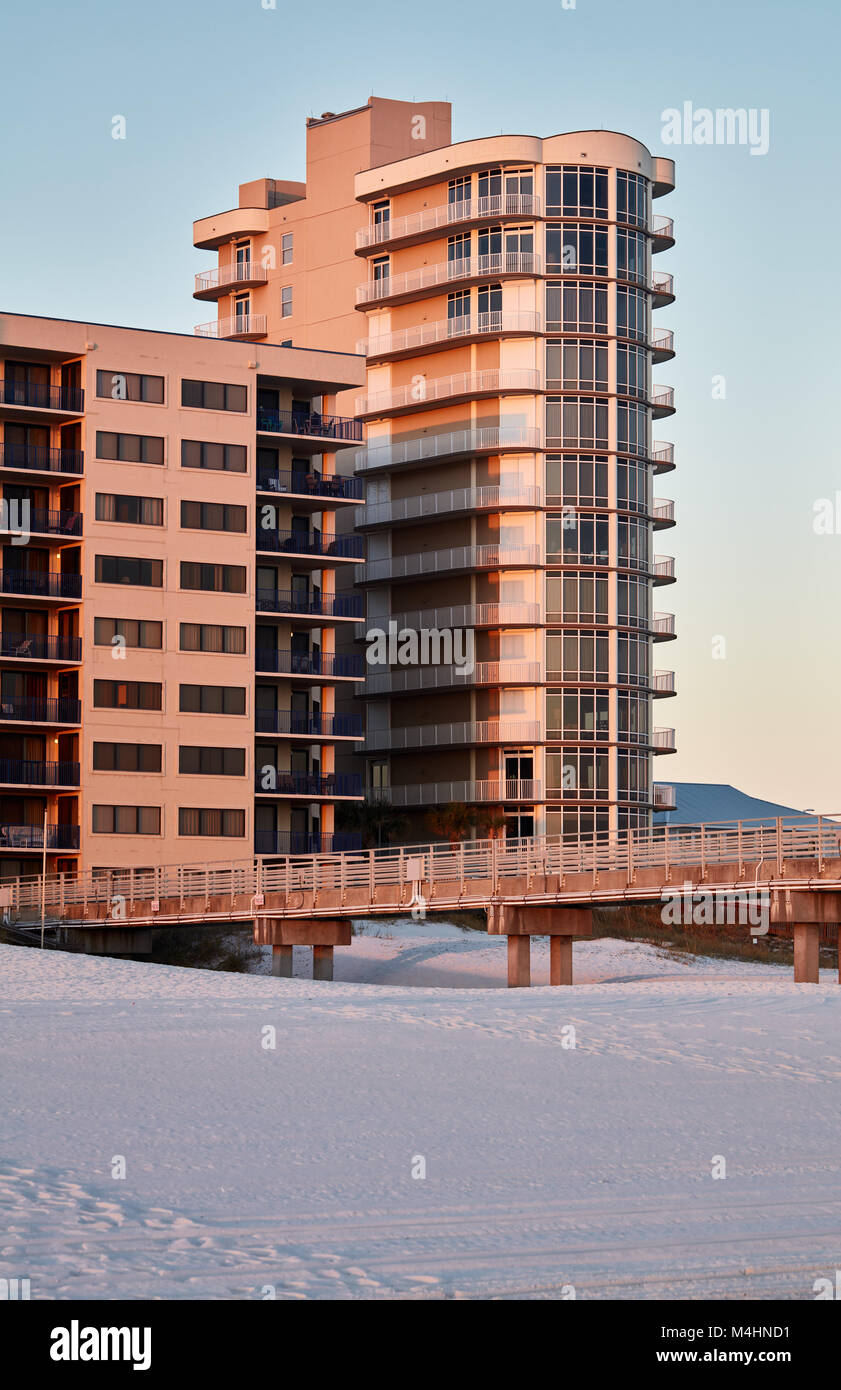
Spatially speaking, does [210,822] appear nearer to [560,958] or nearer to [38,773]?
[38,773]

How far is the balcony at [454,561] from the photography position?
8150 cm

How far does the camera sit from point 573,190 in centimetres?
8150

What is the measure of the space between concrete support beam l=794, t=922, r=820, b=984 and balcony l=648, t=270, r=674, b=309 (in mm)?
51394

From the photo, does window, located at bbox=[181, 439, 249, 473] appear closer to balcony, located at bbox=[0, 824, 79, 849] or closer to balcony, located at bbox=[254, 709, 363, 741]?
balcony, located at bbox=[254, 709, 363, 741]

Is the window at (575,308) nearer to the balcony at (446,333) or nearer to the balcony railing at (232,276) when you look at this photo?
the balcony at (446,333)

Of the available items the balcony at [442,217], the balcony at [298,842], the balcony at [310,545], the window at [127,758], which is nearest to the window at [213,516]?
the balcony at [310,545]

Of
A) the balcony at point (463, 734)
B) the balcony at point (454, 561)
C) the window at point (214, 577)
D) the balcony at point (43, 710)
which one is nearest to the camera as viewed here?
the balcony at point (43, 710)

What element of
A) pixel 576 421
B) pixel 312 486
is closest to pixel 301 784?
pixel 312 486

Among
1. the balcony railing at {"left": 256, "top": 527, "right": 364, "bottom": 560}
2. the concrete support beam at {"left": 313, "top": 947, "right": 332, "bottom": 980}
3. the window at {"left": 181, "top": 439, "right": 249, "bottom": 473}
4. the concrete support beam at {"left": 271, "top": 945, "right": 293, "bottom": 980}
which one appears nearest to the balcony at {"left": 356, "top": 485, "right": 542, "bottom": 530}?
the balcony railing at {"left": 256, "top": 527, "right": 364, "bottom": 560}

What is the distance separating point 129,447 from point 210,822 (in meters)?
14.7

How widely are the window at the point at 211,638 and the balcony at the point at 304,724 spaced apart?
3.11 metres
